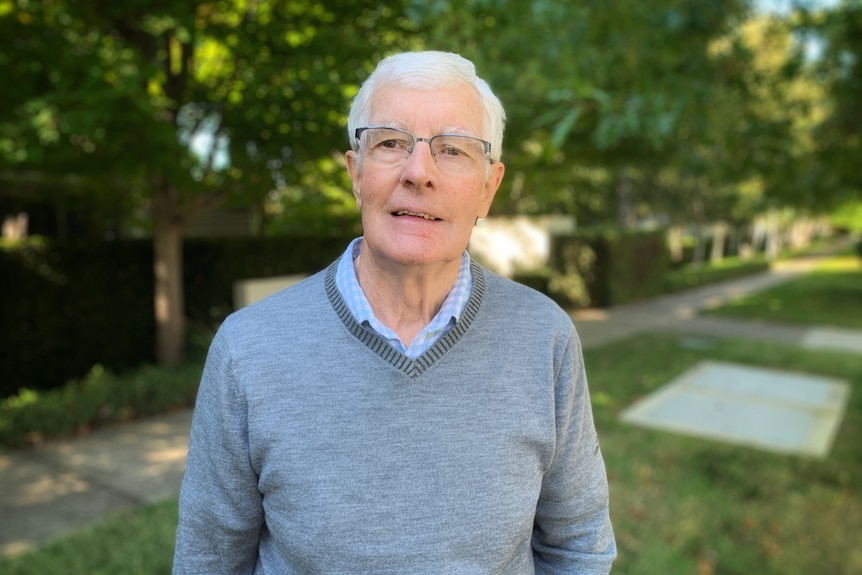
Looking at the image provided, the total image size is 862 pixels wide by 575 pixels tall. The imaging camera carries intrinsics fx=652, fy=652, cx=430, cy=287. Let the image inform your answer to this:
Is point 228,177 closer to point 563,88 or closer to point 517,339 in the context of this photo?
point 563,88

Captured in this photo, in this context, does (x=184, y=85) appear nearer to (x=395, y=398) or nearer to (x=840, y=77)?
(x=395, y=398)

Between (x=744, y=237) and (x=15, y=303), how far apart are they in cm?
4713

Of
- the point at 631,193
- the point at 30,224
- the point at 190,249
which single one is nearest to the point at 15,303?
the point at 190,249

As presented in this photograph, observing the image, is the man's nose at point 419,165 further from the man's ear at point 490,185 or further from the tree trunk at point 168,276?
the tree trunk at point 168,276

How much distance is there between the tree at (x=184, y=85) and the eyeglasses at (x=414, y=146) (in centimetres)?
358

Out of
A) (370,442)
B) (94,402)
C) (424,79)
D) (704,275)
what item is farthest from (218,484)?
(704,275)

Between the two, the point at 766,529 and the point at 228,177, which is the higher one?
the point at 228,177

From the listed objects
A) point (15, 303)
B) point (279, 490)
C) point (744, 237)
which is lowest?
point (744, 237)

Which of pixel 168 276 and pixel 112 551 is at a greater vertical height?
pixel 168 276

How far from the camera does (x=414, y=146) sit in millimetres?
1220

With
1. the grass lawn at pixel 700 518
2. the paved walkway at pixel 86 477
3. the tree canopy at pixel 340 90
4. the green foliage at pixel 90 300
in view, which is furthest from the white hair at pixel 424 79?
the green foliage at pixel 90 300

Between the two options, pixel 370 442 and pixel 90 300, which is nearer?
pixel 370 442

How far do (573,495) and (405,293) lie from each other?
0.57 metres

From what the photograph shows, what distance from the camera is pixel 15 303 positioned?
6188mm
